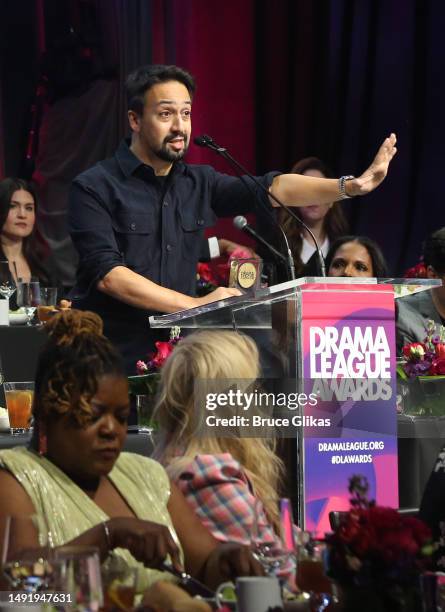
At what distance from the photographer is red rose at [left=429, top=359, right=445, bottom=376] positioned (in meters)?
3.71

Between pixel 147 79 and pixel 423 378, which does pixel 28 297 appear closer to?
pixel 147 79

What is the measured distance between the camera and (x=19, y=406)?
323 cm

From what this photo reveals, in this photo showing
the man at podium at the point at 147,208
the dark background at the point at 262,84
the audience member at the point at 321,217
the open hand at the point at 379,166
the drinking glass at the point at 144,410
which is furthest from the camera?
the dark background at the point at 262,84

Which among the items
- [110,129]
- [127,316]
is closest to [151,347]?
[127,316]

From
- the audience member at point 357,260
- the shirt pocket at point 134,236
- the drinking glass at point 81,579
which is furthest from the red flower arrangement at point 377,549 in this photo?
the audience member at point 357,260

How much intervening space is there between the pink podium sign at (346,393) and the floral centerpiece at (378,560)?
3.72 ft

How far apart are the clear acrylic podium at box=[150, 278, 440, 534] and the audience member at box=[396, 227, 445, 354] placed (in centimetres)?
174

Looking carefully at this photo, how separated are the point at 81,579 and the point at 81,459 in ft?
1.53

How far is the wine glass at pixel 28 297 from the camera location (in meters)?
4.76

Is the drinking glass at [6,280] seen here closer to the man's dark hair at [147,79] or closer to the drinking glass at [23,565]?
the man's dark hair at [147,79]

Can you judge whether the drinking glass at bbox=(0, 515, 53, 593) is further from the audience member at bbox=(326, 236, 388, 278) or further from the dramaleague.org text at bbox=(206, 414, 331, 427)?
the audience member at bbox=(326, 236, 388, 278)

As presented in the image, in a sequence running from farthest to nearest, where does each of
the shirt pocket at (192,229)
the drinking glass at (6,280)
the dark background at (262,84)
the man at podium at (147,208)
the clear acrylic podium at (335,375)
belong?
the dark background at (262,84) → the drinking glass at (6,280) → the shirt pocket at (192,229) → the man at podium at (147,208) → the clear acrylic podium at (335,375)

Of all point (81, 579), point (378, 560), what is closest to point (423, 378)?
point (378, 560)

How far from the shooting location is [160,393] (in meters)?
2.43
